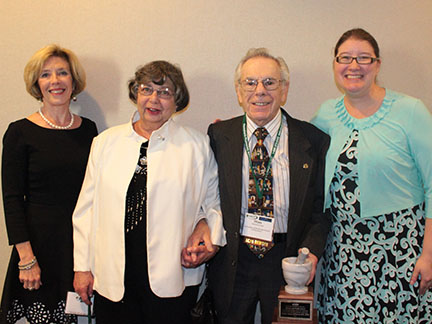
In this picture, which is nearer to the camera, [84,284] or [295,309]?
[295,309]

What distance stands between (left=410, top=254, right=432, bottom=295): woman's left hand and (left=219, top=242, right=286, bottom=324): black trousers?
0.65 meters

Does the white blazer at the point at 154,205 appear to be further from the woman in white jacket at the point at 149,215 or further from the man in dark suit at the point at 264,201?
the man in dark suit at the point at 264,201

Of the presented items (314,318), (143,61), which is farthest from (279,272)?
(143,61)

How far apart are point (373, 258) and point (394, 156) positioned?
529mm

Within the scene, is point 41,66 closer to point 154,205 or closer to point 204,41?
point 204,41

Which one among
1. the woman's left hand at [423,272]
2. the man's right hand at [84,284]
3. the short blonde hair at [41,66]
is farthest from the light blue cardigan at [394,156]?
the short blonde hair at [41,66]

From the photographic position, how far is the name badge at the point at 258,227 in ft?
6.88

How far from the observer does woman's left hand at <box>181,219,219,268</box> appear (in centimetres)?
209

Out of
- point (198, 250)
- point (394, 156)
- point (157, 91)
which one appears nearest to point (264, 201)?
point (198, 250)

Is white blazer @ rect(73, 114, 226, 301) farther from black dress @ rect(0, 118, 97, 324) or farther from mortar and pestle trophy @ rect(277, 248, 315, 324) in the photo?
mortar and pestle trophy @ rect(277, 248, 315, 324)

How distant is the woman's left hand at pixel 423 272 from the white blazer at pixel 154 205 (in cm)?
97

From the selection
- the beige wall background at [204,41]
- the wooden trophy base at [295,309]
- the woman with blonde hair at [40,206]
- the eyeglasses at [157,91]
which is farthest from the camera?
the beige wall background at [204,41]

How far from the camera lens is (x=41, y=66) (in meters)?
2.53

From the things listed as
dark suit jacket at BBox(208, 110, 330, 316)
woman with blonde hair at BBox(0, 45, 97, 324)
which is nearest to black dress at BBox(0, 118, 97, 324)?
woman with blonde hair at BBox(0, 45, 97, 324)
